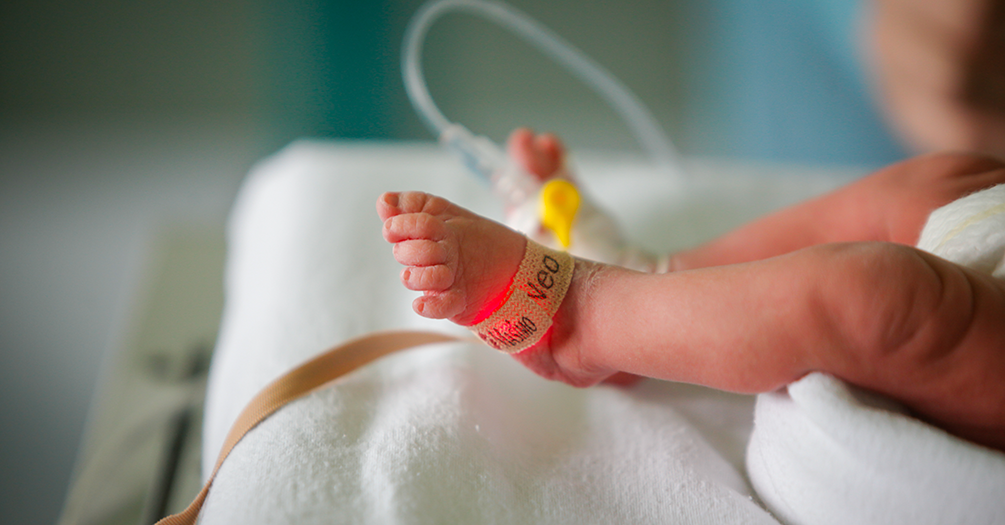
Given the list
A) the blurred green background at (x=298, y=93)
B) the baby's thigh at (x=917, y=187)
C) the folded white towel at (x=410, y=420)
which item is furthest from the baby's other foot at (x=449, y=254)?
the blurred green background at (x=298, y=93)

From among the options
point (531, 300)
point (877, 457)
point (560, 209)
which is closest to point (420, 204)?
point (531, 300)

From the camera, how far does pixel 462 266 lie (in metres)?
0.60

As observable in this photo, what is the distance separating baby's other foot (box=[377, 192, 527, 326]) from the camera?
1.90 feet

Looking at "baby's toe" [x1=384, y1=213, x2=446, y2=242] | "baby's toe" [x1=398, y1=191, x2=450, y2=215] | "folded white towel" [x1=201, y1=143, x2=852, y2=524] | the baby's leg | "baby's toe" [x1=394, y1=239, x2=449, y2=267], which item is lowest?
"folded white towel" [x1=201, y1=143, x2=852, y2=524]

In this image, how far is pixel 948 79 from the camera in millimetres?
1494

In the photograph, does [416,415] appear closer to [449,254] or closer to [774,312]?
[449,254]

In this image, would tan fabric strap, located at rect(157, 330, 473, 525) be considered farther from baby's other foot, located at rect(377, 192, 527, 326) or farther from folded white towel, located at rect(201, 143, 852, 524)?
baby's other foot, located at rect(377, 192, 527, 326)

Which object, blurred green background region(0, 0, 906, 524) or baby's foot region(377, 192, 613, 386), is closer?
baby's foot region(377, 192, 613, 386)

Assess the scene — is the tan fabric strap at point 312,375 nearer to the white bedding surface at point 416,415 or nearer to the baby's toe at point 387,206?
the white bedding surface at point 416,415

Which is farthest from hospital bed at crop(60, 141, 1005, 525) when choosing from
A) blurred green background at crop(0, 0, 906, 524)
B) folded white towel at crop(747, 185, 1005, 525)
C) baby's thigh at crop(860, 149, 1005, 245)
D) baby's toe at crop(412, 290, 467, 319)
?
blurred green background at crop(0, 0, 906, 524)

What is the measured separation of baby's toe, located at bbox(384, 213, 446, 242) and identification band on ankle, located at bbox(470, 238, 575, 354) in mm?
85

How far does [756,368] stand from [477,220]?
0.27m

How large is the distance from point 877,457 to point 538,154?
558mm

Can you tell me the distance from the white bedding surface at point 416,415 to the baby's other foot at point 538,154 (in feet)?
0.46
